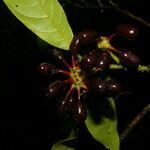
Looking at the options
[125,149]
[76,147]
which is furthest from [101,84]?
[125,149]

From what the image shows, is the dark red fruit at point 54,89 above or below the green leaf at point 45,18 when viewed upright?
below

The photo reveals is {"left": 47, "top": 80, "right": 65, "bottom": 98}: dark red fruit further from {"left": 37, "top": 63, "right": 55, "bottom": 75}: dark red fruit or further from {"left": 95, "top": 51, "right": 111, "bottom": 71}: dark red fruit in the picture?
{"left": 95, "top": 51, "right": 111, "bottom": 71}: dark red fruit

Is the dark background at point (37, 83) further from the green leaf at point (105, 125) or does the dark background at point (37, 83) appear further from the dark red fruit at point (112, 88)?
the dark red fruit at point (112, 88)

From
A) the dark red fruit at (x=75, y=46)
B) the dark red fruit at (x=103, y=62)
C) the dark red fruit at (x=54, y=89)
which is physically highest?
the dark red fruit at (x=75, y=46)

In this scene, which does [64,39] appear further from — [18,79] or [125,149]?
[125,149]

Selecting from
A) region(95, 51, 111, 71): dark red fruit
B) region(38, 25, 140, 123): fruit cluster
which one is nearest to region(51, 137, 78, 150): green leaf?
region(38, 25, 140, 123): fruit cluster

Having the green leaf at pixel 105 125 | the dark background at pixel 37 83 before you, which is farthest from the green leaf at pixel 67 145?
the dark background at pixel 37 83

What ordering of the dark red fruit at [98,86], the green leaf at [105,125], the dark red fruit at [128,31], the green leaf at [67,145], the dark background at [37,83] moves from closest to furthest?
the dark red fruit at [98,86] < the dark red fruit at [128,31] < the green leaf at [105,125] < the green leaf at [67,145] < the dark background at [37,83]
